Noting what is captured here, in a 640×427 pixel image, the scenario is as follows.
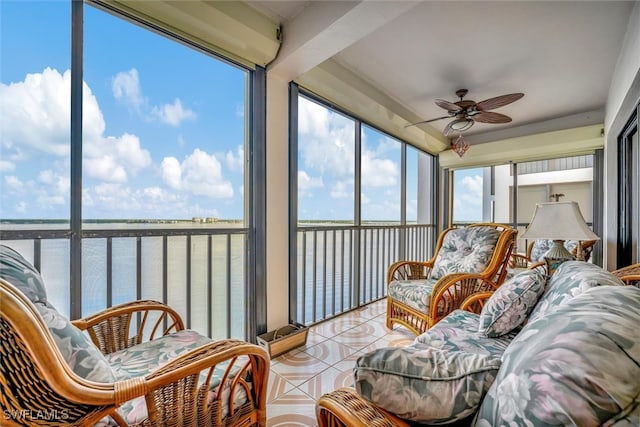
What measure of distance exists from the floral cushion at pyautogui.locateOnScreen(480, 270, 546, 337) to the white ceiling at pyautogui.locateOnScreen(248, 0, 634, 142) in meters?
1.60

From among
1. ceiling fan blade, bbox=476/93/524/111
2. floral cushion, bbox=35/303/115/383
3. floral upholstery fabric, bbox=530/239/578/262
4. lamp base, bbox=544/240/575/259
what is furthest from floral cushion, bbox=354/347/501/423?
floral upholstery fabric, bbox=530/239/578/262

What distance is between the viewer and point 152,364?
1163 mm

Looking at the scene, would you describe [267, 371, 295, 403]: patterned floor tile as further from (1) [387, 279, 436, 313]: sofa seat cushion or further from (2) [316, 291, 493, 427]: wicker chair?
(1) [387, 279, 436, 313]: sofa seat cushion

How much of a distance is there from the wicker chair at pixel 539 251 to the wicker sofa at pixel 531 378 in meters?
2.94

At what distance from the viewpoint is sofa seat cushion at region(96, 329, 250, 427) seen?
3.05 ft

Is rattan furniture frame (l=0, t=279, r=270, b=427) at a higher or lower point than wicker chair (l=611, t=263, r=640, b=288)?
lower

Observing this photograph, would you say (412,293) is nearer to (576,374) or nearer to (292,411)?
(292,411)

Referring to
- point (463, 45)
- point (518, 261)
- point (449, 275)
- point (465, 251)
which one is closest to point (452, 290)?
point (449, 275)

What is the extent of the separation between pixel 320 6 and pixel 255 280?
2.01 metres

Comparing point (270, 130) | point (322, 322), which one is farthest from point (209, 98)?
point (322, 322)

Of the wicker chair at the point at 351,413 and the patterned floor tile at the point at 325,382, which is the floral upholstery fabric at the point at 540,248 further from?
the wicker chair at the point at 351,413

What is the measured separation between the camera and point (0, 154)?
4.26ft

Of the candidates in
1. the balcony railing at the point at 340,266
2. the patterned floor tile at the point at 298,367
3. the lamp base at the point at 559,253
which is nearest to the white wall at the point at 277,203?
the balcony railing at the point at 340,266

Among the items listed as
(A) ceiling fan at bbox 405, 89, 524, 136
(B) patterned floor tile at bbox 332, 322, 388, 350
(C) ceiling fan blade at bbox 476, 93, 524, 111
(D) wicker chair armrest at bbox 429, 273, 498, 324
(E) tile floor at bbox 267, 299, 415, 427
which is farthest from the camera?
(A) ceiling fan at bbox 405, 89, 524, 136
